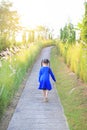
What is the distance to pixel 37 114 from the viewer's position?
10156 mm

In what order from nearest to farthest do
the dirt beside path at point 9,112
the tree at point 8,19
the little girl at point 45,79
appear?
the dirt beside path at point 9,112
the little girl at point 45,79
the tree at point 8,19

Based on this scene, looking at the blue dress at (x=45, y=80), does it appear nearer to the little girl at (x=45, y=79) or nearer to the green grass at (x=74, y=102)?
the little girl at (x=45, y=79)

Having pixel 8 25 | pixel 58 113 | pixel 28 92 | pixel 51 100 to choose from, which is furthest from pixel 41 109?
pixel 8 25

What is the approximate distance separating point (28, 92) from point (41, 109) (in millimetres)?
3123

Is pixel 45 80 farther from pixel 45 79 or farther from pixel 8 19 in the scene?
pixel 8 19

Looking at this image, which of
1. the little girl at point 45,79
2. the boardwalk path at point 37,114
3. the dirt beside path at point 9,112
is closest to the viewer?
the boardwalk path at point 37,114

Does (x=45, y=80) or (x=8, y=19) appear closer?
(x=45, y=80)

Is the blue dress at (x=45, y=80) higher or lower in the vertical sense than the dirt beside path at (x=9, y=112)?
higher

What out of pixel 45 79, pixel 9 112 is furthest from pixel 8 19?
pixel 9 112

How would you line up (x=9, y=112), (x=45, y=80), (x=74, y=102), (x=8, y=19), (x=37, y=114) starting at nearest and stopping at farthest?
(x=37, y=114) → (x=9, y=112) → (x=74, y=102) → (x=45, y=80) → (x=8, y=19)

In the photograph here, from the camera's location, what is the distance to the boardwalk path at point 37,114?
8.91 metres

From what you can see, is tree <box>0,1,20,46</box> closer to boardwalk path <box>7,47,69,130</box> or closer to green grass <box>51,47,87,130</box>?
green grass <box>51,47,87,130</box>

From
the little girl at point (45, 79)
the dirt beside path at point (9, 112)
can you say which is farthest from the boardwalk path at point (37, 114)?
the little girl at point (45, 79)

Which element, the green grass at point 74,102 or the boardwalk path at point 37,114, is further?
the green grass at point 74,102
